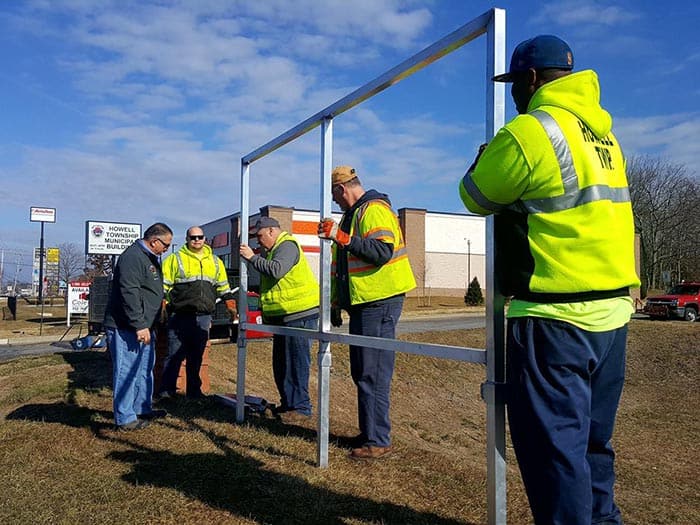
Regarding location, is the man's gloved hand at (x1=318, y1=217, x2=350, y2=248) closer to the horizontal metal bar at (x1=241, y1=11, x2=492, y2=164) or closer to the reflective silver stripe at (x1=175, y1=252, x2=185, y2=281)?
the horizontal metal bar at (x1=241, y1=11, x2=492, y2=164)

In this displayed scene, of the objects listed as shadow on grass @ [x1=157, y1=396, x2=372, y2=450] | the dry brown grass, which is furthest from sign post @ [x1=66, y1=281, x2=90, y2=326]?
shadow on grass @ [x1=157, y1=396, x2=372, y2=450]

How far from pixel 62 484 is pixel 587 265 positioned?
12.0 ft

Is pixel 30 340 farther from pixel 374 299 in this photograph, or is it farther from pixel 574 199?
pixel 574 199

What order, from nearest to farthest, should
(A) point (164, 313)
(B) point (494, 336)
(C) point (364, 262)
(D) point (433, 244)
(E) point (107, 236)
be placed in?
(B) point (494, 336) < (C) point (364, 262) < (A) point (164, 313) < (E) point (107, 236) < (D) point (433, 244)

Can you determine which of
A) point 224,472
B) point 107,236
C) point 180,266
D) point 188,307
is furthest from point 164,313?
point 107,236

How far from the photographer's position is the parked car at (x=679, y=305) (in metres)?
28.5

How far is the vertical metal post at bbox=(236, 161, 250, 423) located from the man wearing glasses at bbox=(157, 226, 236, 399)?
1.59 m

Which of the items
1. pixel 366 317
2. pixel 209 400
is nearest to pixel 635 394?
pixel 209 400

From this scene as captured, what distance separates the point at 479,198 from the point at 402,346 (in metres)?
1.33

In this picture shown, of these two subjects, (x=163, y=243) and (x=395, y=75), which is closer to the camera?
(x=395, y=75)

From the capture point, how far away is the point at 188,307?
7.43 m

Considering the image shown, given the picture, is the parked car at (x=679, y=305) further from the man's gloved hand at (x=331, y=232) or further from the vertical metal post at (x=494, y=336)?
the vertical metal post at (x=494, y=336)

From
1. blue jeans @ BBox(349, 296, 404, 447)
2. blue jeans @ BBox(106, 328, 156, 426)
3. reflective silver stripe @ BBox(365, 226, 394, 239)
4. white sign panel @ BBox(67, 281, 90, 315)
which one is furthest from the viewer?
white sign panel @ BBox(67, 281, 90, 315)

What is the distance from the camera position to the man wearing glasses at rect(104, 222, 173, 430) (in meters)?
5.57
